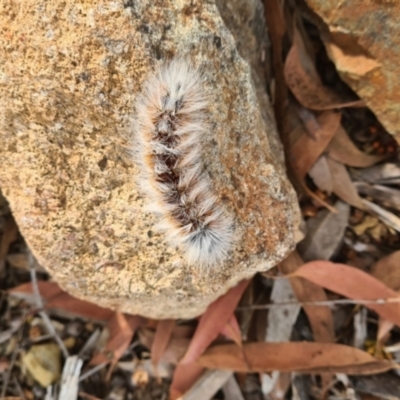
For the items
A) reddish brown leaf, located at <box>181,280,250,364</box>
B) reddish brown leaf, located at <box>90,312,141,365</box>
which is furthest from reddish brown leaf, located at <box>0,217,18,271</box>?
reddish brown leaf, located at <box>181,280,250,364</box>

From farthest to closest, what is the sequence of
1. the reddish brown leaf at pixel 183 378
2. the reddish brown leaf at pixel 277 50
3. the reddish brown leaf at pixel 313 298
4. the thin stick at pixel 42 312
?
the thin stick at pixel 42 312, the reddish brown leaf at pixel 183 378, the reddish brown leaf at pixel 313 298, the reddish brown leaf at pixel 277 50

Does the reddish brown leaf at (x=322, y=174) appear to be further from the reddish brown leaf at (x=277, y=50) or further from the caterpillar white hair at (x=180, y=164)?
the caterpillar white hair at (x=180, y=164)

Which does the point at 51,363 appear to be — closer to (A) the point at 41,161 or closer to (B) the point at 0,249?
(B) the point at 0,249

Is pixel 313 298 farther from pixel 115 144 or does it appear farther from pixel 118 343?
pixel 115 144

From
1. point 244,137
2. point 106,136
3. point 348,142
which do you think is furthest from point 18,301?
point 348,142

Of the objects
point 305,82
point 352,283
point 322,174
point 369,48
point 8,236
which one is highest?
point 369,48

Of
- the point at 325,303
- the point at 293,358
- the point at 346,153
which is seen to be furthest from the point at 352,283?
the point at 346,153

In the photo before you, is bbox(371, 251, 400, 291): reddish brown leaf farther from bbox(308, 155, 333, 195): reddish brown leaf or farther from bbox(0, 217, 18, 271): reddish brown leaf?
bbox(0, 217, 18, 271): reddish brown leaf

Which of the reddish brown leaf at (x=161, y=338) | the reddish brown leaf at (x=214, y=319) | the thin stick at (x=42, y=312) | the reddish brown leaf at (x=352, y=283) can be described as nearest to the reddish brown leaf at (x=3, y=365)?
the thin stick at (x=42, y=312)
